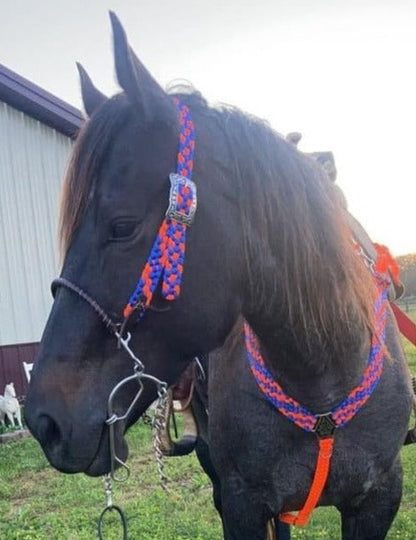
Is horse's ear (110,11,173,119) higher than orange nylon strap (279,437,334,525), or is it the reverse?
horse's ear (110,11,173,119)

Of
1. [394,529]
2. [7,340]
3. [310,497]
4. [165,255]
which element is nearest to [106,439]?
[165,255]

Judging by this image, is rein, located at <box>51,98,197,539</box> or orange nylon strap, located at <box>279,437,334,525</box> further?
orange nylon strap, located at <box>279,437,334,525</box>

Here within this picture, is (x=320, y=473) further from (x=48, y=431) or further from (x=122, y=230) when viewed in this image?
(x=122, y=230)

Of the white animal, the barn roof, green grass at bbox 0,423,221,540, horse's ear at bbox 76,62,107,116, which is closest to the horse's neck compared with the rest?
horse's ear at bbox 76,62,107,116

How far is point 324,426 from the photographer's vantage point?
209 cm

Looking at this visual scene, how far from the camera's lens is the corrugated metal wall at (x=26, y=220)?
34.8ft

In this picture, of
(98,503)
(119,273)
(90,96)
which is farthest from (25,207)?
(119,273)

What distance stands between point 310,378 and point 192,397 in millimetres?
1391

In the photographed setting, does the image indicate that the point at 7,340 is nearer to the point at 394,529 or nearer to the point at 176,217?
the point at 394,529

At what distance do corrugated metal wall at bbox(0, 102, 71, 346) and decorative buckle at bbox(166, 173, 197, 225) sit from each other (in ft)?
30.7

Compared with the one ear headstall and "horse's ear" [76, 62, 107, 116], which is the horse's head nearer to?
the one ear headstall

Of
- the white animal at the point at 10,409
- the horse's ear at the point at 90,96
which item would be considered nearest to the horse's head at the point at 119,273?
the horse's ear at the point at 90,96

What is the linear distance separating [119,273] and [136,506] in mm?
4083

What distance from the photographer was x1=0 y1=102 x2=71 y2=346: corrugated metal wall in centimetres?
1061
